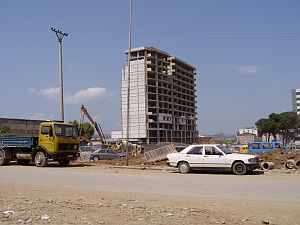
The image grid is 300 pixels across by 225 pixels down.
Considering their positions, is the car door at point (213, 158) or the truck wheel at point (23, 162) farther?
the truck wheel at point (23, 162)

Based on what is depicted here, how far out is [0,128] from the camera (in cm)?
8450

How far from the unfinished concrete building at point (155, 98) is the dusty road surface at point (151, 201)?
314 ft

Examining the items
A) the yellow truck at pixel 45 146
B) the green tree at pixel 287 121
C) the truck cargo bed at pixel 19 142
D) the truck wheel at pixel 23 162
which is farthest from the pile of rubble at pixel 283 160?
the green tree at pixel 287 121

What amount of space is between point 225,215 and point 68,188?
793 centimetres

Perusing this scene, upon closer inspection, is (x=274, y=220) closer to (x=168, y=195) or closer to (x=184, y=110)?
(x=168, y=195)

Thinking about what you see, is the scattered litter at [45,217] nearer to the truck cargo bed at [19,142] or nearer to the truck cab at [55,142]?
the truck cab at [55,142]

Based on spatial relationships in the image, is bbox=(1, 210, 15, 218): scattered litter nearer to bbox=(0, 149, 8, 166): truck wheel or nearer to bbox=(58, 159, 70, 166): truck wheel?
bbox=(58, 159, 70, 166): truck wheel

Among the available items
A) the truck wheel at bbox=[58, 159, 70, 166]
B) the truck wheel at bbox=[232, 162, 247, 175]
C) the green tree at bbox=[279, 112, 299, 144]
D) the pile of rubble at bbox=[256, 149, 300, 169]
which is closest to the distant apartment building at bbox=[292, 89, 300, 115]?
the green tree at bbox=[279, 112, 299, 144]

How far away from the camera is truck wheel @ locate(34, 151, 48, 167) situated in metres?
26.8

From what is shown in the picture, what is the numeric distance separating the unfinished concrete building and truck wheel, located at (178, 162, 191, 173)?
296ft

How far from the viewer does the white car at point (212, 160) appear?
1992 cm

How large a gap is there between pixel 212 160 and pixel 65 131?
11099mm

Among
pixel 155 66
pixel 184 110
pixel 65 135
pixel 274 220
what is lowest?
pixel 274 220

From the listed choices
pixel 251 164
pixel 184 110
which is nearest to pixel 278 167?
pixel 251 164
